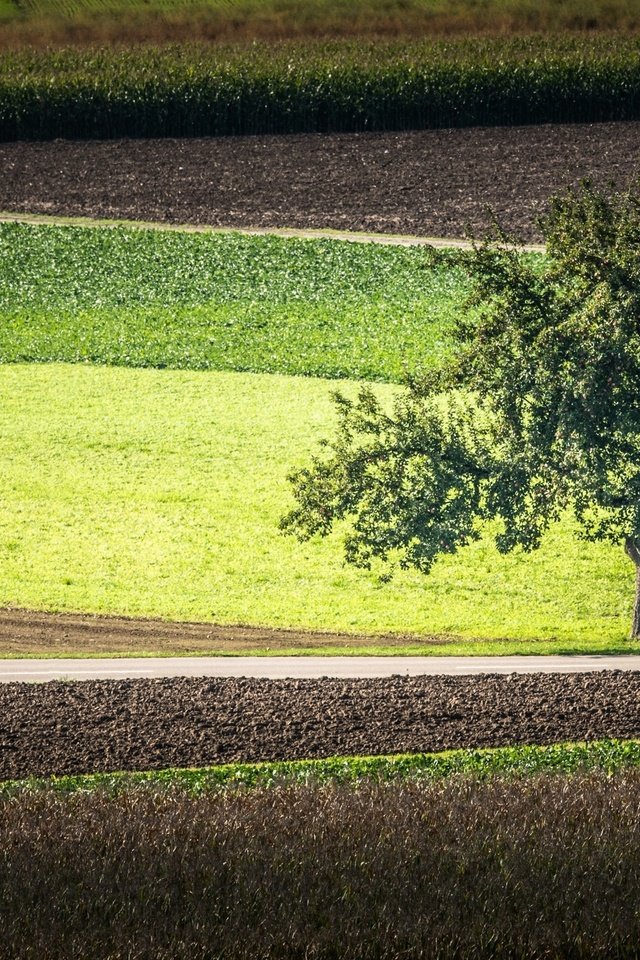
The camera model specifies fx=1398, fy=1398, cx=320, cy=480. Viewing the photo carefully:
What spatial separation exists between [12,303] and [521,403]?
2884 cm

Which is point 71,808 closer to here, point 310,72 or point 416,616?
point 416,616

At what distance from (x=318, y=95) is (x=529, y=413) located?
4338cm

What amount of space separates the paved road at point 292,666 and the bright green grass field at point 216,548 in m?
1.38

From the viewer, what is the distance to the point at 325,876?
13.6m

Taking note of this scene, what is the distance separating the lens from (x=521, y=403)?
25250 mm

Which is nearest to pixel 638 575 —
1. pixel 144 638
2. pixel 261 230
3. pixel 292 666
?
pixel 292 666

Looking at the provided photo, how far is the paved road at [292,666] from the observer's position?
24469 millimetres

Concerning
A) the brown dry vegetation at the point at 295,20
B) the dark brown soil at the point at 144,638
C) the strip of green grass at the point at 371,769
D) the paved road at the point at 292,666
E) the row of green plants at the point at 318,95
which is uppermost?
the brown dry vegetation at the point at 295,20

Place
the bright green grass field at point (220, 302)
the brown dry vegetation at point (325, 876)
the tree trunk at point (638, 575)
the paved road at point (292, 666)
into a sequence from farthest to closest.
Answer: the bright green grass field at point (220, 302), the tree trunk at point (638, 575), the paved road at point (292, 666), the brown dry vegetation at point (325, 876)

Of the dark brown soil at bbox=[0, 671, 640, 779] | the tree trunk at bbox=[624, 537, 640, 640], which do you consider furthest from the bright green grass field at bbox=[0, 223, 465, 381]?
the dark brown soil at bbox=[0, 671, 640, 779]

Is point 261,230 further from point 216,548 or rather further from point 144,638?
point 144,638

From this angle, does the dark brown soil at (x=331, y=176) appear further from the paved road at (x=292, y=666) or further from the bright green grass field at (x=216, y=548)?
the paved road at (x=292, y=666)

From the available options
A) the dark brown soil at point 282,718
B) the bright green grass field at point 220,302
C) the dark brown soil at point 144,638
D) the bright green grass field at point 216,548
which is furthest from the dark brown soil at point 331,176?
the dark brown soil at point 282,718

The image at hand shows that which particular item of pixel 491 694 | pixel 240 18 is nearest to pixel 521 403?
pixel 491 694
